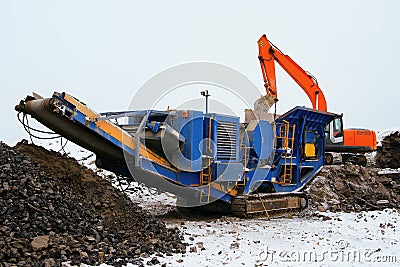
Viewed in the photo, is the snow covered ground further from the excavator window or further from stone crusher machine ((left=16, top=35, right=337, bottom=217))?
the excavator window

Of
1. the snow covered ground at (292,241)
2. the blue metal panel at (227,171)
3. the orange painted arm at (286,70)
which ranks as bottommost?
the snow covered ground at (292,241)

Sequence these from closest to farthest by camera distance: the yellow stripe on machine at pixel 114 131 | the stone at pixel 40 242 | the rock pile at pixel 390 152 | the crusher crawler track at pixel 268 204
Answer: the stone at pixel 40 242
the yellow stripe on machine at pixel 114 131
the crusher crawler track at pixel 268 204
the rock pile at pixel 390 152

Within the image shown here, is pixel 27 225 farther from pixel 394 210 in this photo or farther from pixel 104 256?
pixel 394 210

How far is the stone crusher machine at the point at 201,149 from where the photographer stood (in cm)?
718

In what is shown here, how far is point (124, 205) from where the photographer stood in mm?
7000

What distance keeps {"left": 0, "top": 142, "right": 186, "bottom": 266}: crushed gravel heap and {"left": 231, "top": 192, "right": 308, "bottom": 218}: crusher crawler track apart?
2481 mm

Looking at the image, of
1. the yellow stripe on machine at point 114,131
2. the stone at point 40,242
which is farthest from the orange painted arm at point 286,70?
the stone at point 40,242

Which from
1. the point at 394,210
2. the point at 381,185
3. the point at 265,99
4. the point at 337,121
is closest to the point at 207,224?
the point at 265,99

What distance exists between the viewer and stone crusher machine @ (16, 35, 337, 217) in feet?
23.5

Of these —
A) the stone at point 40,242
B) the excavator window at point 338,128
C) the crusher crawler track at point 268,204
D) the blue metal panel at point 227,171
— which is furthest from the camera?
the excavator window at point 338,128

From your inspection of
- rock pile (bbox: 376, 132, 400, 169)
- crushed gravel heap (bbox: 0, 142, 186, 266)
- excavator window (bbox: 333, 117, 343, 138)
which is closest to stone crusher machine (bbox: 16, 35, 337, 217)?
crushed gravel heap (bbox: 0, 142, 186, 266)

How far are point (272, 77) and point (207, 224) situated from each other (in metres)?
5.90

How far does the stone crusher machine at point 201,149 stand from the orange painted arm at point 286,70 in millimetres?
2022

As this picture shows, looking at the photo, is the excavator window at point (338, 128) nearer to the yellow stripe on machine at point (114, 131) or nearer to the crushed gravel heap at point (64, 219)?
the yellow stripe on machine at point (114, 131)
